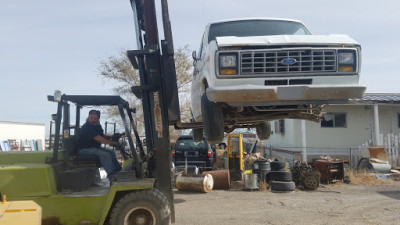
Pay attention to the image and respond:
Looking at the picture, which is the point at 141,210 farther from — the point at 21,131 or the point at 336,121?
the point at 21,131

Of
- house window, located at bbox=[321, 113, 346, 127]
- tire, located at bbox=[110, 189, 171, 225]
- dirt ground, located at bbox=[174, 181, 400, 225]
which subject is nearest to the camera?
tire, located at bbox=[110, 189, 171, 225]

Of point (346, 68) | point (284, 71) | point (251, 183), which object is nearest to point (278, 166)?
point (251, 183)

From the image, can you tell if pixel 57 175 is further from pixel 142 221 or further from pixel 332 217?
pixel 332 217

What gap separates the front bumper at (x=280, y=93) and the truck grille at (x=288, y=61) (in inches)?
10.7

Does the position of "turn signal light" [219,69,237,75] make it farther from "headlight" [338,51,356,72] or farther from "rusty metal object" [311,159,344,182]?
"rusty metal object" [311,159,344,182]

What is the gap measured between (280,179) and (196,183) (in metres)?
2.82

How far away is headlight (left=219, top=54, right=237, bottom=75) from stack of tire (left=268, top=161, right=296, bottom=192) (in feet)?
27.4

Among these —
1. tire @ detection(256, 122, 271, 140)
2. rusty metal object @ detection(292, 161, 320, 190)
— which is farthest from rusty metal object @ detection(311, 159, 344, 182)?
tire @ detection(256, 122, 271, 140)

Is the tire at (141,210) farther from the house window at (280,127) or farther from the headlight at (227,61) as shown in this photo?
the house window at (280,127)

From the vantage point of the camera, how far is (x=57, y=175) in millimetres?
5805

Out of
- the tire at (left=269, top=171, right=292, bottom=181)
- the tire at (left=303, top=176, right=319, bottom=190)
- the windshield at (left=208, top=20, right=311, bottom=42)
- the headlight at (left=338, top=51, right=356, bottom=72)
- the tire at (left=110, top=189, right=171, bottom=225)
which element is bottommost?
the tire at (left=303, top=176, right=319, bottom=190)

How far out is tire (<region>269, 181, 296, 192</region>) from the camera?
40.5 ft

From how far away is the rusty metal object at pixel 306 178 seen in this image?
42.1 ft

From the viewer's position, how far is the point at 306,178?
42.1 feet
